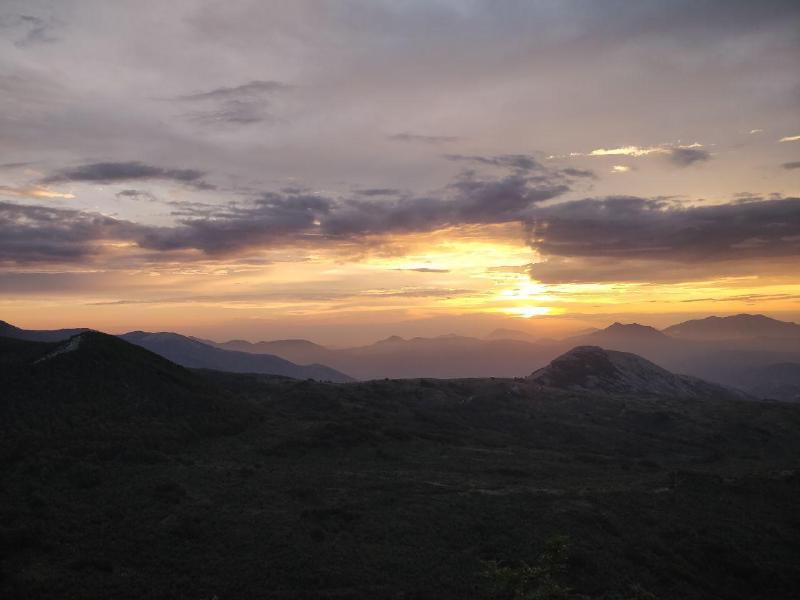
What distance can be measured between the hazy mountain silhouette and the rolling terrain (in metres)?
70.6

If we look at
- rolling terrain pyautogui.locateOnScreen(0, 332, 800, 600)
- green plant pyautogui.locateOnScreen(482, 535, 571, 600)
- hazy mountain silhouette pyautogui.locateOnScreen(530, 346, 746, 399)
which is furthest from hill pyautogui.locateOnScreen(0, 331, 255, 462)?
hazy mountain silhouette pyautogui.locateOnScreen(530, 346, 746, 399)

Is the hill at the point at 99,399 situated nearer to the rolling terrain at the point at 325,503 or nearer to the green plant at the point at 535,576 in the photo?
the rolling terrain at the point at 325,503

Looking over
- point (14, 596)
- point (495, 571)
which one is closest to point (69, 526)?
point (14, 596)

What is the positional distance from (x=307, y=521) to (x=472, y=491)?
16.2 m

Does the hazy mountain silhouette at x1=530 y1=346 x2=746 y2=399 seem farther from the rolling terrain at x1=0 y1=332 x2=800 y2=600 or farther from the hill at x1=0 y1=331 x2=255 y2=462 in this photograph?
the hill at x1=0 y1=331 x2=255 y2=462

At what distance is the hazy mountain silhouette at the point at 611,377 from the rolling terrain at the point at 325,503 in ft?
232

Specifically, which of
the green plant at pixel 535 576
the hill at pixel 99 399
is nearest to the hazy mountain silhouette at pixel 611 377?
the hill at pixel 99 399

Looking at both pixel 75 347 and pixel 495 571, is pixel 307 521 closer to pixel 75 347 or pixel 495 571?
pixel 495 571

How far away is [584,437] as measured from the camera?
8656 centimetres

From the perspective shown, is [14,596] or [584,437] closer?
[14,596]

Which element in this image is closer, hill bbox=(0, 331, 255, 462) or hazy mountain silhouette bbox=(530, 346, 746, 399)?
hill bbox=(0, 331, 255, 462)

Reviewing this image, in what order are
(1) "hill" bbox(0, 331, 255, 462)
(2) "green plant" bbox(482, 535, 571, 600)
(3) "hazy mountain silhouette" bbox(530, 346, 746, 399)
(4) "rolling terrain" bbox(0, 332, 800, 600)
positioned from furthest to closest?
(3) "hazy mountain silhouette" bbox(530, 346, 746, 399)
(1) "hill" bbox(0, 331, 255, 462)
(4) "rolling terrain" bbox(0, 332, 800, 600)
(2) "green plant" bbox(482, 535, 571, 600)

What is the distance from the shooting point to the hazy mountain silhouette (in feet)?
500

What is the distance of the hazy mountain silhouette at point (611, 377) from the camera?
152m
